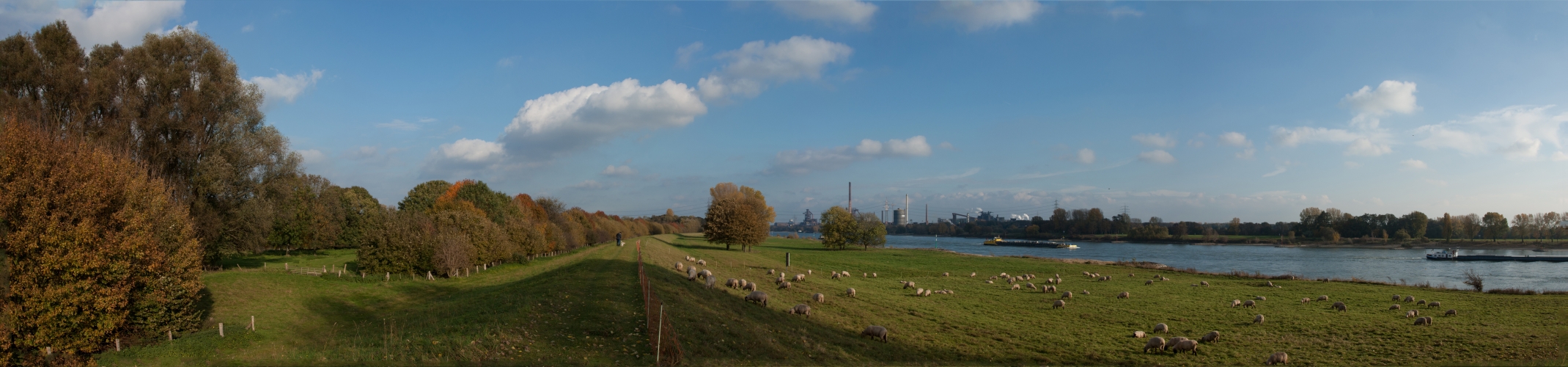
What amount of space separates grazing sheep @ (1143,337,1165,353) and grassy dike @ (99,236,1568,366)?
280mm

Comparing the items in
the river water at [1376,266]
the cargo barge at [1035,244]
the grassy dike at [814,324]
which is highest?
the grassy dike at [814,324]

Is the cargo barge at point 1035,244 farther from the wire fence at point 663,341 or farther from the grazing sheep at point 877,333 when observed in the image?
the wire fence at point 663,341

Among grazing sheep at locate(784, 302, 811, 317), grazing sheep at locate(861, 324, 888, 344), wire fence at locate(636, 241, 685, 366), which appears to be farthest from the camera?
grazing sheep at locate(784, 302, 811, 317)

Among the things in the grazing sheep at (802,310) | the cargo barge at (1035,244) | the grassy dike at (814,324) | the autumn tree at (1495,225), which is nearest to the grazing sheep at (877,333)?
the grassy dike at (814,324)

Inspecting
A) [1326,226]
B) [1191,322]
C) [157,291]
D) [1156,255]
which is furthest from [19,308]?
[1326,226]

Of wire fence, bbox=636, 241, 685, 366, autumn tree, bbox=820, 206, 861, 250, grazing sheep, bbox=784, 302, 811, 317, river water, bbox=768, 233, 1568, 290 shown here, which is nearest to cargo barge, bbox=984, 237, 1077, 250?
river water, bbox=768, 233, 1568, 290

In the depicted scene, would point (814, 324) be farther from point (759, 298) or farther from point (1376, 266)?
point (1376, 266)

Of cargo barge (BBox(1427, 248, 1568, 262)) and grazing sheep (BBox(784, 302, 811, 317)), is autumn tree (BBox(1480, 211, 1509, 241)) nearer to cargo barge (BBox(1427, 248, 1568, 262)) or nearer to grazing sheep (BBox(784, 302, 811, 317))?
cargo barge (BBox(1427, 248, 1568, 262))

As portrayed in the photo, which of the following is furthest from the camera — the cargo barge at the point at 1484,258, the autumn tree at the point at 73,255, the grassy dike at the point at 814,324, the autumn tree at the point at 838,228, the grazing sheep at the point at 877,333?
the autumn tree at the point at 838,228

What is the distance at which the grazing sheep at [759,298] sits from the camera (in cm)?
2558

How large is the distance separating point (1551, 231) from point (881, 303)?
189872 millimetres

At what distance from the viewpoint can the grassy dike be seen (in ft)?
53.6

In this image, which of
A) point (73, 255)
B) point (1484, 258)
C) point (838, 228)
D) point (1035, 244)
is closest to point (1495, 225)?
point (1484, 258)

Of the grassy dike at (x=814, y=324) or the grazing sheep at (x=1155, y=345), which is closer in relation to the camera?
the grassy dike at (x=814, y=324)
